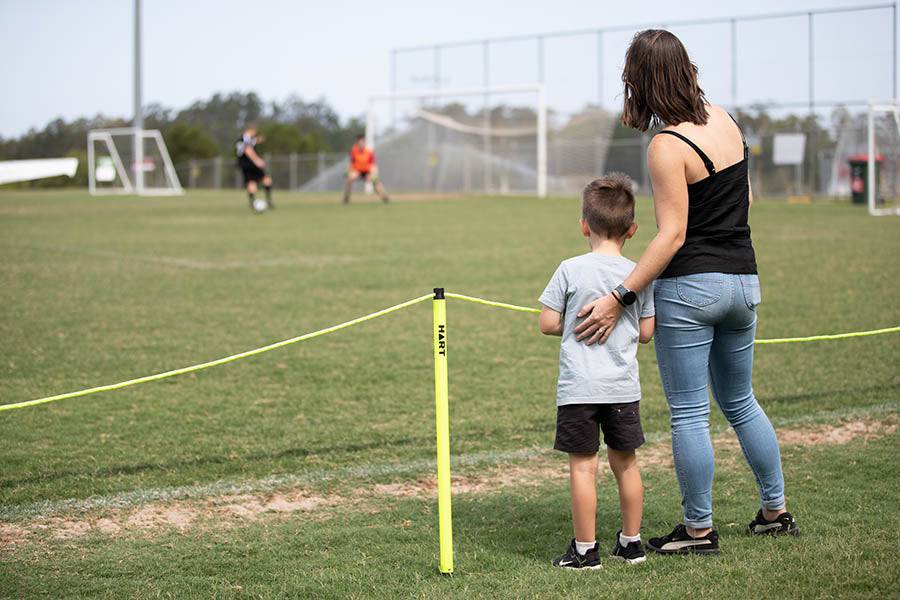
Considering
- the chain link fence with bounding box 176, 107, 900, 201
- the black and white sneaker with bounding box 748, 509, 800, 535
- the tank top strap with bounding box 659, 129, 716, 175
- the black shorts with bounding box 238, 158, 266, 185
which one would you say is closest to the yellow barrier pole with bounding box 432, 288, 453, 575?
the tank top strap with bounding box 659, 129, 716, 175

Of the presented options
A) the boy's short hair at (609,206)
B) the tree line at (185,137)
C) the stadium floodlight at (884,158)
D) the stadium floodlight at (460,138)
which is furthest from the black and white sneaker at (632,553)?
the tree line at (185,137)

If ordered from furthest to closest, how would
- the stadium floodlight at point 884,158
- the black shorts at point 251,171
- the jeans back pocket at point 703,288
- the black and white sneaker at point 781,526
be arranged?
the black shorts at point 251,171 < the stadium floodlight at point 884,158 < the black and white sneaker at point 781,526 < the jeans back pocket at point 703,288

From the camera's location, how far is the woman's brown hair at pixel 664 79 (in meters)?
3.89

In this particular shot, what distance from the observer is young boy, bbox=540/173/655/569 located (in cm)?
395

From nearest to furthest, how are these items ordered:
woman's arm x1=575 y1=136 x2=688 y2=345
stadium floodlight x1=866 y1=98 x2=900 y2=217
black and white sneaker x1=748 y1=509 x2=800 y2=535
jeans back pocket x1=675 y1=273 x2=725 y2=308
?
1. woman's arm x1=575 y1=136 x2=688 y2=345
2. jeans back pocket x1=675 y1=273 x2=725 y2=308
3. black and white sneaker x1=748 y1=509 x2=800 y2=535
4. stadium floodlight x1=866 y1=98 x2=900 y2=217

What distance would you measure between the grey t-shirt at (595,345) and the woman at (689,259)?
60 millimetres

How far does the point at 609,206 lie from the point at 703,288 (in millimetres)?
459

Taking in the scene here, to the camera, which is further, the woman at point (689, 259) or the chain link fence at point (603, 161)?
the chain link fence at point (603, 161)

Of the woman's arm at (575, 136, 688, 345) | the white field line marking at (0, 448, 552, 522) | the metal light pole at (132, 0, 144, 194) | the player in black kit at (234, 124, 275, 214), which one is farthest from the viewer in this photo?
the metal light pole at (132, 0, 144, 194)

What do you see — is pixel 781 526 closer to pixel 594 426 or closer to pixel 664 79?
pixel 594 426

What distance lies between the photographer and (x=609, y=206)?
3979mm

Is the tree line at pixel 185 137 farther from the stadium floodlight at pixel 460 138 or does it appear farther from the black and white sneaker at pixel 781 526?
the black and white sneaker at pixel 781 526

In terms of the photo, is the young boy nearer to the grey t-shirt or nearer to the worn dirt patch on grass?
the grey t-shirt

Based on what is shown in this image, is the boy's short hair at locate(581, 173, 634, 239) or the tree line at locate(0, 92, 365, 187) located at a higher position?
the tree line at locate(0, 92, 365, 187)
